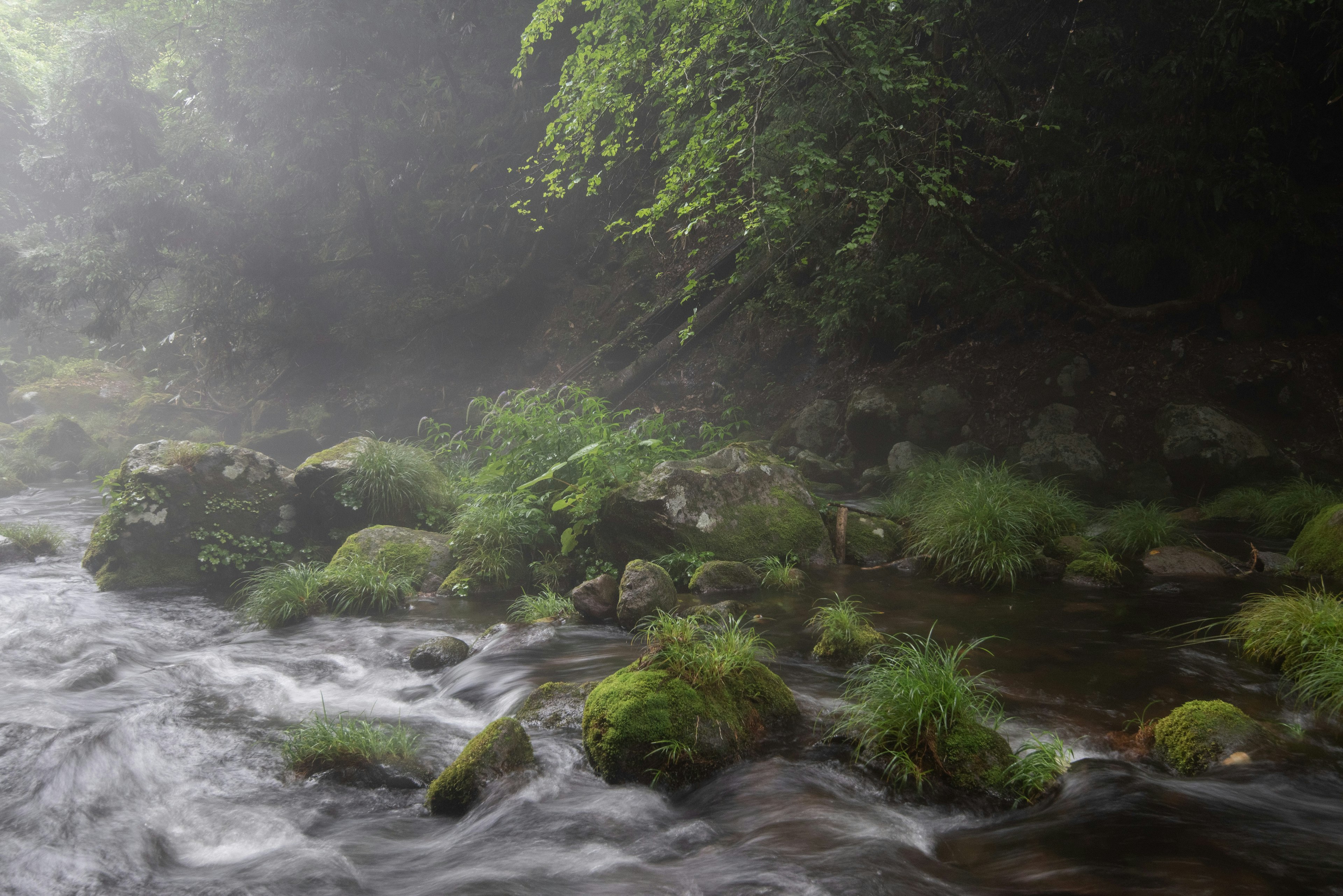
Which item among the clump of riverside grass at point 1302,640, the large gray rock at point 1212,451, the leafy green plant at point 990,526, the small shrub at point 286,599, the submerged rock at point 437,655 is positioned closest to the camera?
the clump of riverside grass at point 1302,640

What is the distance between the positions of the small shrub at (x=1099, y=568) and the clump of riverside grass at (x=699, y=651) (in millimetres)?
3479

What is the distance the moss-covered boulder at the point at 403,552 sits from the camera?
833 cm

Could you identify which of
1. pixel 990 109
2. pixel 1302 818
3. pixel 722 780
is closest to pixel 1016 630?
pixel 1302 818

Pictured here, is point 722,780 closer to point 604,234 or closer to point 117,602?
point 117,602

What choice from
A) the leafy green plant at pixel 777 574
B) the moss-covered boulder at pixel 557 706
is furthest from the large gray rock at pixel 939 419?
the moss-covered boulder at pixel 557 706

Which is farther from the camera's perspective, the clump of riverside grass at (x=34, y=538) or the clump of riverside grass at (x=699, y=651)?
the clump of riverside grass at (x=34, y=538)

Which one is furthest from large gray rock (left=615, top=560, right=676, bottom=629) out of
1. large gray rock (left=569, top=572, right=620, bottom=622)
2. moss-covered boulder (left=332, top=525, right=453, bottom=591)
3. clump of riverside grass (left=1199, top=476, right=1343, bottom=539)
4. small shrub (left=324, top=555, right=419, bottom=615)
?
clump of riverside grass (left=1199, top=476, right=1343, bottom=539)

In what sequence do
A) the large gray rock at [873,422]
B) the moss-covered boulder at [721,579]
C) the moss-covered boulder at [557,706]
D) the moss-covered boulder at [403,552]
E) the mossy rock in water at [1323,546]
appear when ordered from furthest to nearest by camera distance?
the large gray rock at [873,422]
the moss-covered boulder at [403,552]
the moss-covered boulder at [721,579]
the mossy rock in water at [1323,546]
the moss-covered boulder at [557,706]

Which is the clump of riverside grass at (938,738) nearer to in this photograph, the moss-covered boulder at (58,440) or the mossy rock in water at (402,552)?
the mossy rock in water at (402,552)

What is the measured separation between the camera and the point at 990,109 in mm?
A: 10180

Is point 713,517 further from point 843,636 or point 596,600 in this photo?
point 843,636

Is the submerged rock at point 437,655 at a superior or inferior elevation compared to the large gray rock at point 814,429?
A: inferior

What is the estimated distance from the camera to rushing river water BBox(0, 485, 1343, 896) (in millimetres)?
2844

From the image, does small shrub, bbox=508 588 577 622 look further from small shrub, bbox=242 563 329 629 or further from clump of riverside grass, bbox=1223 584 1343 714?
clump of riverside grass, bbox=1223 584 1343 714
